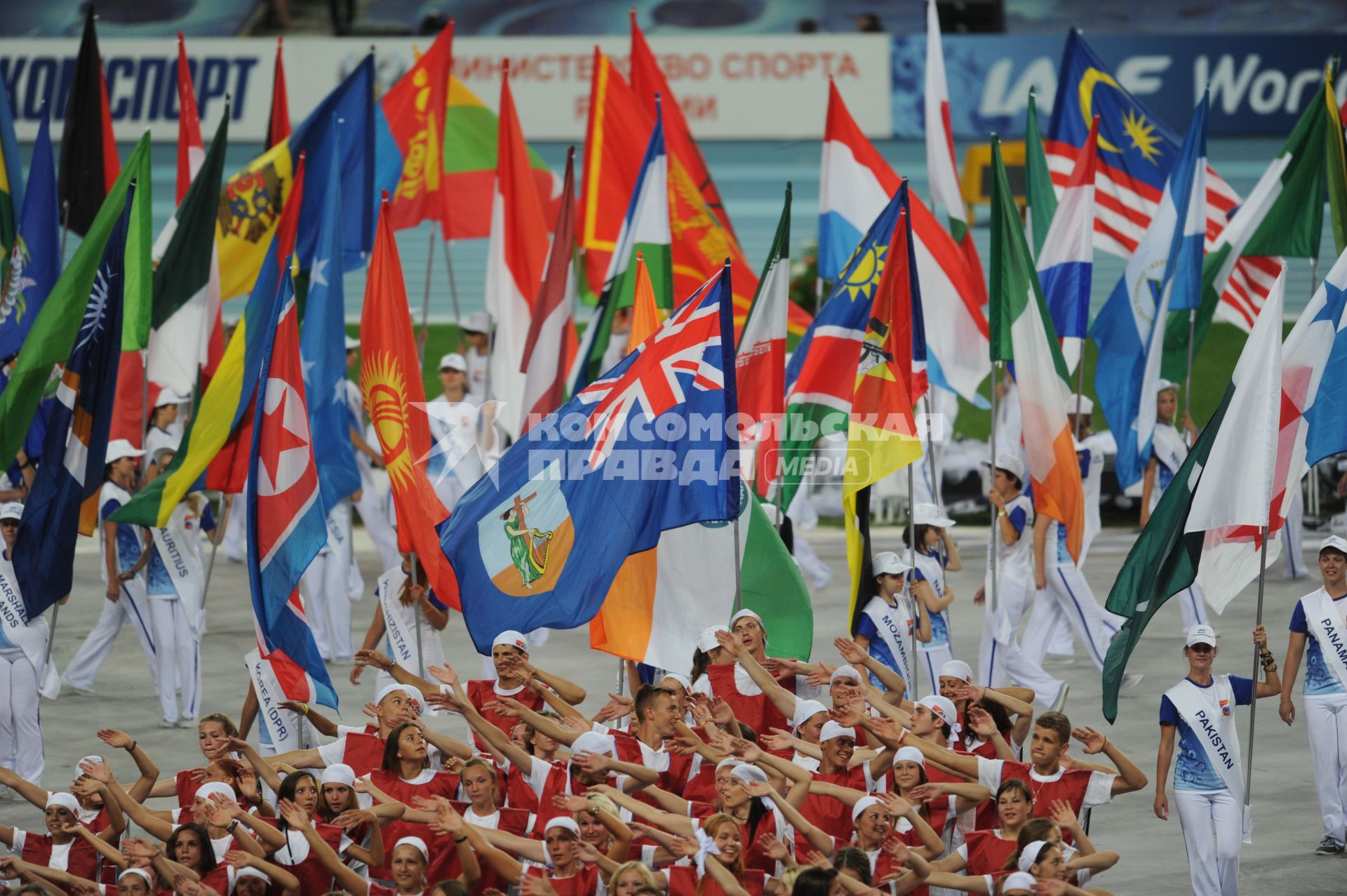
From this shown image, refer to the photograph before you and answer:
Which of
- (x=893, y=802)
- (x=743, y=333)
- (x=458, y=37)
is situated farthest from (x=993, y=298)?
(x=458, y=37)

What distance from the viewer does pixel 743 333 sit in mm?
11516

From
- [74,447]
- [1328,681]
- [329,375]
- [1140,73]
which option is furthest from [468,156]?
[1140,73]

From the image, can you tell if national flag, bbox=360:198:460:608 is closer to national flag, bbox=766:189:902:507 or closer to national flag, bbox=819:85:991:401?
national flag, bbox=766:189:902:507

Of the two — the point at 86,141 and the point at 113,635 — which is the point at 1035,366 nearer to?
the point at 113,635

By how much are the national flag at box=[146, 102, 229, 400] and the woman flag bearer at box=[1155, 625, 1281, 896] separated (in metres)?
7.53

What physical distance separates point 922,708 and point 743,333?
3.14 m

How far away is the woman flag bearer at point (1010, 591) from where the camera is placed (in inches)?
504

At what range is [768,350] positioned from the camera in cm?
1133

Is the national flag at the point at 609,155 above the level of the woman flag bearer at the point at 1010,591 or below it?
above

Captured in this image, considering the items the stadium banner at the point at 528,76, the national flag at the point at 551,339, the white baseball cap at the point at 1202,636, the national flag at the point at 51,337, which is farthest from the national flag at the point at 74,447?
the stadium banner at the point at 528,76

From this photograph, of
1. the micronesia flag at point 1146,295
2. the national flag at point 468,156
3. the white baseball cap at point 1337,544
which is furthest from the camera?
the national flag at point 468,156

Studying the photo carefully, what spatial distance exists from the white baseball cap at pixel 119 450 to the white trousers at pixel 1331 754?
7920 mm

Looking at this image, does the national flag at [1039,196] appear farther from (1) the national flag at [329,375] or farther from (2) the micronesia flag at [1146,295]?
(1) the national flag at [329,375]

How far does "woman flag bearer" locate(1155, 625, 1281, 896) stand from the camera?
9023 millimetres
